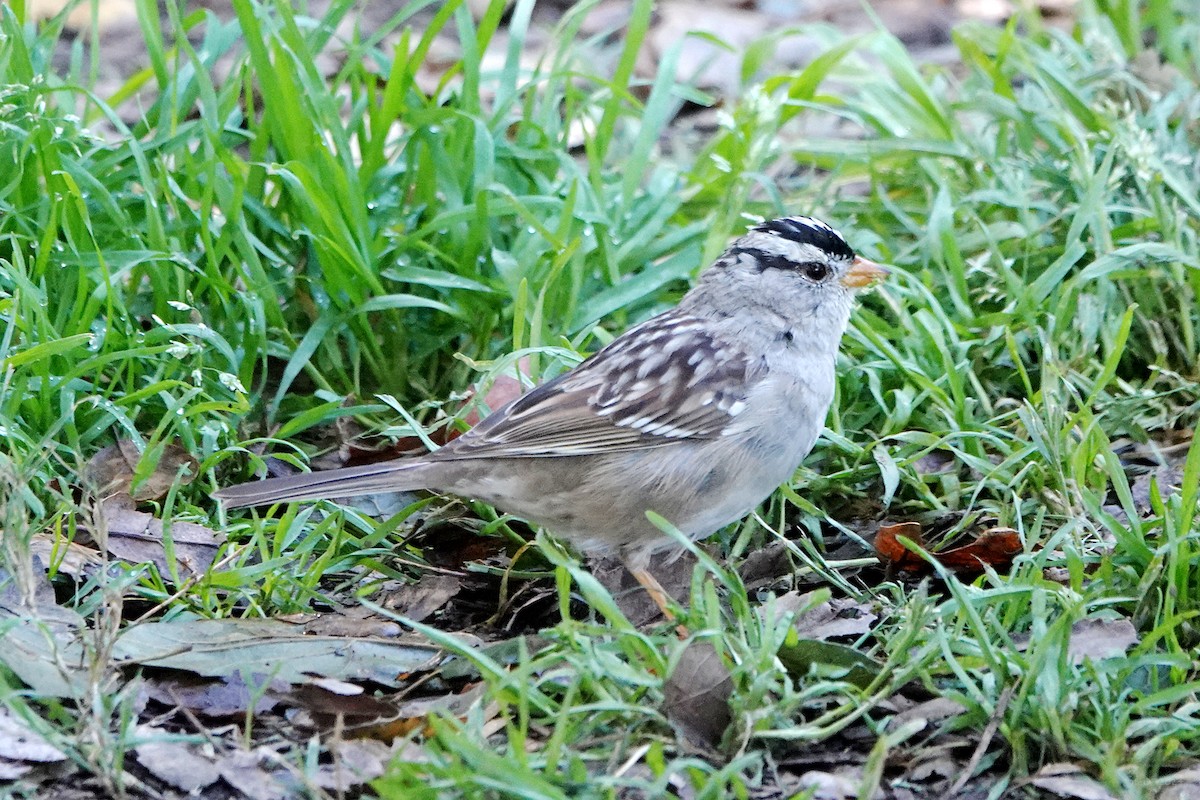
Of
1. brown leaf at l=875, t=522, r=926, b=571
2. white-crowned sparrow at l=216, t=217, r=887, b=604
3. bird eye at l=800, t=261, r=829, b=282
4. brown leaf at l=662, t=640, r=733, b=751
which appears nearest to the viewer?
brown leaf at l=662, t=640, r=733, b=751

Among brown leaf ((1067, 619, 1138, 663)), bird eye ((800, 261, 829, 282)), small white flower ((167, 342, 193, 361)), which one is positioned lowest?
brown leaf ((1067, 619, 1138, 663))

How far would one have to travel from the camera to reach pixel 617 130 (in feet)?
19.5

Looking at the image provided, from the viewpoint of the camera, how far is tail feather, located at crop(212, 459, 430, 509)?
11.4ft

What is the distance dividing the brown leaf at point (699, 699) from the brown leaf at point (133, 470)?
153cm

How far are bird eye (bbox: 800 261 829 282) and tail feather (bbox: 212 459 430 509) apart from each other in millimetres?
1149

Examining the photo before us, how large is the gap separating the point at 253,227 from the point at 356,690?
72.7 inches

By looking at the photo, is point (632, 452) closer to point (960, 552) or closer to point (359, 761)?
point (960, 552)

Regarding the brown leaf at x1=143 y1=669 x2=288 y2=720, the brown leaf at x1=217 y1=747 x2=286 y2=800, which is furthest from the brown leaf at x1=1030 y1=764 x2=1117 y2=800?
the brown leaf at x1=143 y1=669 x2=288 y2=720

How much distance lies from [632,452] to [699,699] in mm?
865

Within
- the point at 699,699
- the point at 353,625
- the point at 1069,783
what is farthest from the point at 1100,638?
the point at 353,625

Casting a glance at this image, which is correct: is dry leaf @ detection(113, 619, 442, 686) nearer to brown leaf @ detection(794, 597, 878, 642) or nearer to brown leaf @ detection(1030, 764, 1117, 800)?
brown leaf @ detection(794, 597, 878, 642)

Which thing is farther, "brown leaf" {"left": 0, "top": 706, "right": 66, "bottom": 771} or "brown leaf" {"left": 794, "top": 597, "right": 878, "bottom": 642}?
"brown leaf" {"left": 794, "top": 597, "right": 878, "bottom": 642}

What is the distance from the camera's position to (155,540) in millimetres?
3678

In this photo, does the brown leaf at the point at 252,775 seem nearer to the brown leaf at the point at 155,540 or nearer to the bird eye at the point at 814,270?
the brown leaf at the point at 155,540
